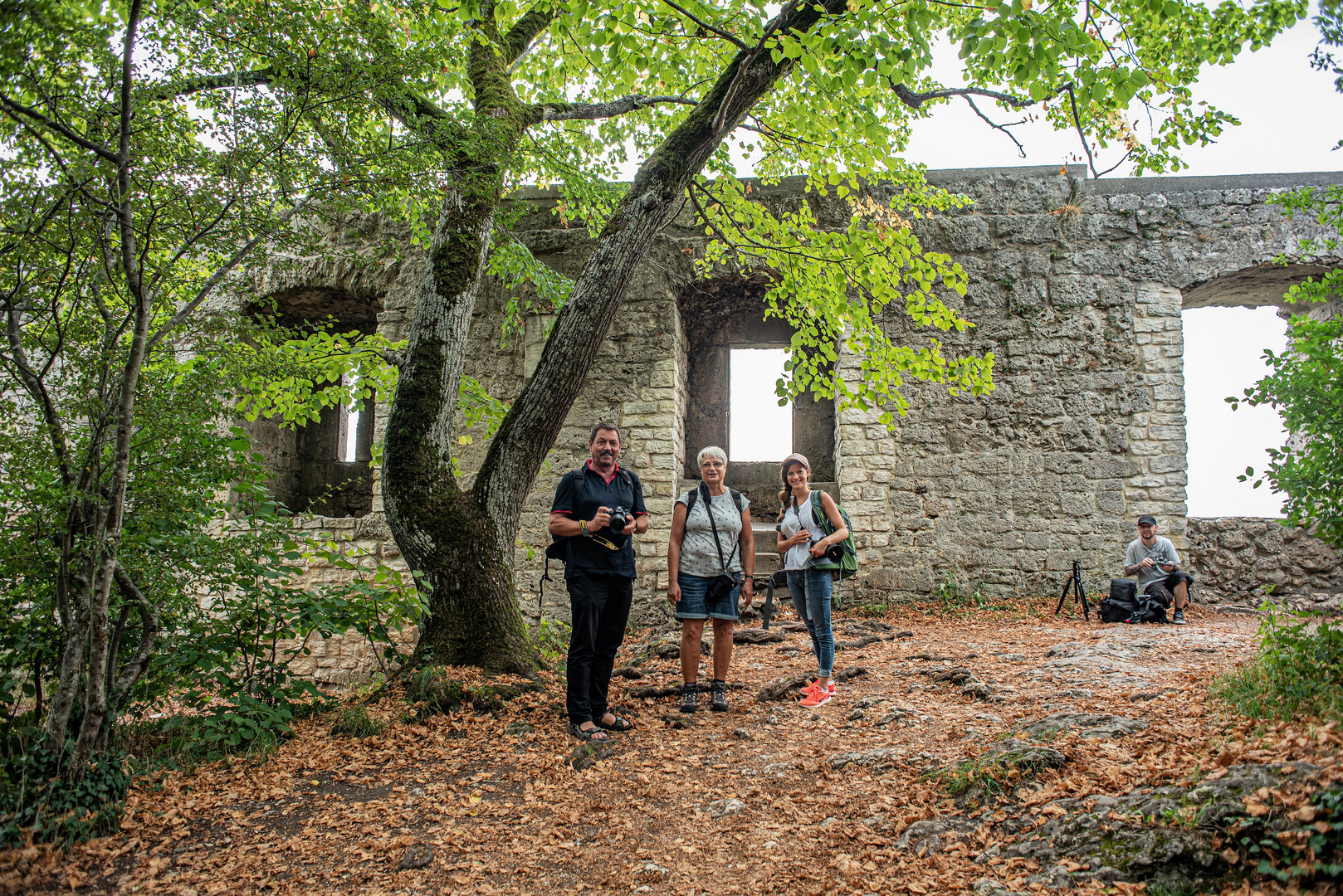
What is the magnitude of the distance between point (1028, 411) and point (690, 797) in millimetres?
5603

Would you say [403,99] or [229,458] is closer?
[229,458]

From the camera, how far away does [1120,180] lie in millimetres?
7312

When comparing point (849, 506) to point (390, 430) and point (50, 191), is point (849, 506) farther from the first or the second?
point (50, 191)

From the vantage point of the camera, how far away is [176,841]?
2.62 meters

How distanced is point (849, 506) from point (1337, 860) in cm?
549

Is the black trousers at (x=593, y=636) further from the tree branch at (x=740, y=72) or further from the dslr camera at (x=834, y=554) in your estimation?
the tree branch at (x=740, y=72)

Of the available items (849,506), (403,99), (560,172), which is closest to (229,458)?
(403,99)

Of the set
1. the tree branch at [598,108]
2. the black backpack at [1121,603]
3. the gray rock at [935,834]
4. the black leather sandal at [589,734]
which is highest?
the tree branch at [598,108]

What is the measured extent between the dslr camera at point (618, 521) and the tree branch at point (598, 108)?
3532 millimetres

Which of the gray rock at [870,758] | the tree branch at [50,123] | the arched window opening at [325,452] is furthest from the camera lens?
the arched window opening at [325,452]

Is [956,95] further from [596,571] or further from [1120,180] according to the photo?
[596,571]

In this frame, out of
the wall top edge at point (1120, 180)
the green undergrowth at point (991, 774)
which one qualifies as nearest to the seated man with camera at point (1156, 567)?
the wall top edge at point (1120, 180)

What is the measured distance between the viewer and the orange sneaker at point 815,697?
4121 mm

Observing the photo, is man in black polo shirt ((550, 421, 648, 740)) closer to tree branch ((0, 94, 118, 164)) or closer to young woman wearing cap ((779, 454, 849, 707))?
young woman wearing cap ((779, 454, 849, 707))
